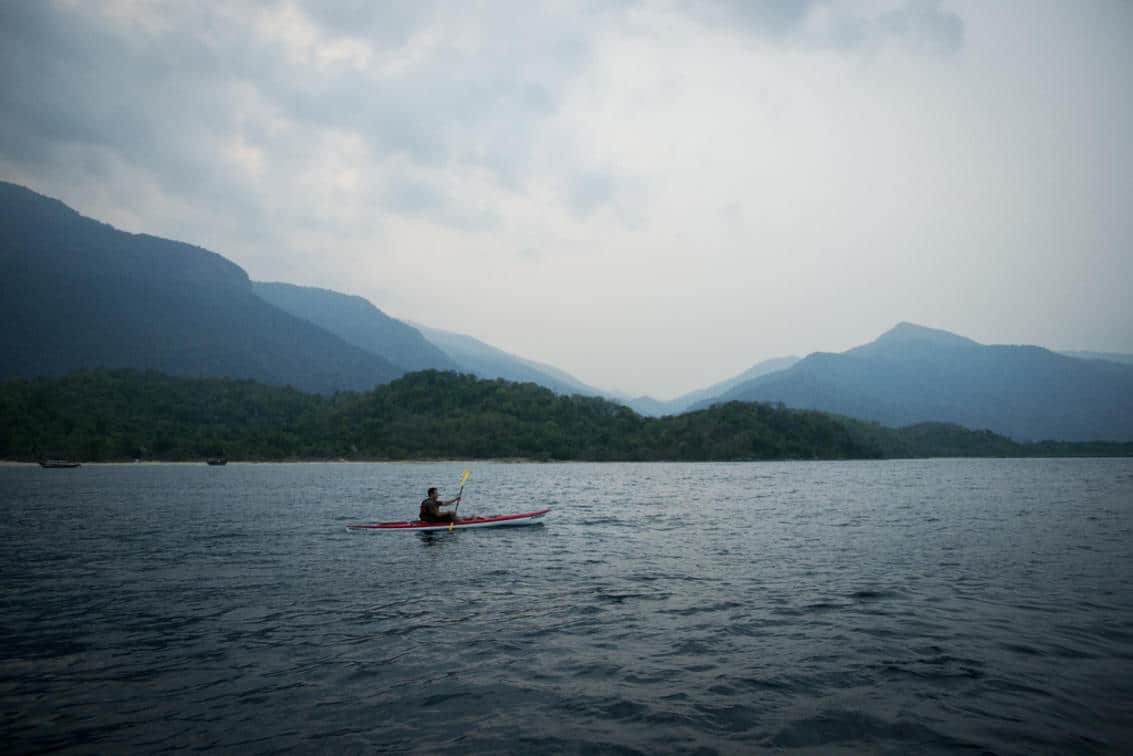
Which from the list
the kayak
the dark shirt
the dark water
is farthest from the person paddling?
the dark water

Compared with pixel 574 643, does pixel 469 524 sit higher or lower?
higher

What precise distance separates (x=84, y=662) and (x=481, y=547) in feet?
59.5

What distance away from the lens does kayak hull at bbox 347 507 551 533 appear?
33.9 meters

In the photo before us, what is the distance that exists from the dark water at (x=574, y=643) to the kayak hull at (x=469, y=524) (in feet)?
2.80

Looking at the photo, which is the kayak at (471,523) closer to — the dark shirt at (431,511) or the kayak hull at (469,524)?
the kayak hull at (469,524)

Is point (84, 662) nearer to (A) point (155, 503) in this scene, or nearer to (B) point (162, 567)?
(B) point (162, 567)

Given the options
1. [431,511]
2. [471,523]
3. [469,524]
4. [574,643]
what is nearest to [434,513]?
[431,511]

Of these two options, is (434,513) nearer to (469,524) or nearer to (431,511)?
(431,511)

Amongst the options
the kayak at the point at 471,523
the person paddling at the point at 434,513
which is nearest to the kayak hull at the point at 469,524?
the kayak at the point at 471,523

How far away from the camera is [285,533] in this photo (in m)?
36.2

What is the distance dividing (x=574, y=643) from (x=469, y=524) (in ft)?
66.4

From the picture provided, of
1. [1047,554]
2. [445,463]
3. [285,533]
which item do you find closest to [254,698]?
[285,533]

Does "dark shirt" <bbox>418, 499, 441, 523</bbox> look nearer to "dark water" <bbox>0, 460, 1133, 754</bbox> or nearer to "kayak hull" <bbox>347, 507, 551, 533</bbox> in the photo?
"kayak hull" <bbox>347, 507, 551, 533</bbox>

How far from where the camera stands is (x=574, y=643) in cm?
1507
